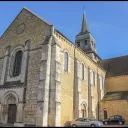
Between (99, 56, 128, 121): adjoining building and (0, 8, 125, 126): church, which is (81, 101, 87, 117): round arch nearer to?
(0, 8, 125, 126): church

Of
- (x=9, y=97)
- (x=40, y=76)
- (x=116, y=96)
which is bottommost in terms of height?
(x=9, y=97)

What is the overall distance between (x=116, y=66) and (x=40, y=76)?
22.5 meters

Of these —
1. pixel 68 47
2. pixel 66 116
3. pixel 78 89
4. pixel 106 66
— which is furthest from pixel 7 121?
pixel 106 66

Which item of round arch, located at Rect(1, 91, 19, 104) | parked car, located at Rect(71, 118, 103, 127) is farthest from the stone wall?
round arch, located at Rect(1, 91, 19, 104)

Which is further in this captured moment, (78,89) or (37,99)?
(78,89)

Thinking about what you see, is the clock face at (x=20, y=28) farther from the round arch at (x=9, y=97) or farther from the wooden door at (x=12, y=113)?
the wooden door at (x=12, y=113)

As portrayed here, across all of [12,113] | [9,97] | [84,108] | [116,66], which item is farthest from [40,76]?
[116,66]

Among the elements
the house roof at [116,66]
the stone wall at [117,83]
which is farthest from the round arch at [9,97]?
the house roof at [116,66]

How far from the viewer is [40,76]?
2042 centimetres

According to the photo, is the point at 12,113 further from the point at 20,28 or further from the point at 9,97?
the point at 20,28

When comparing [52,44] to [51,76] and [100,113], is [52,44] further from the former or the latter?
[100,113]

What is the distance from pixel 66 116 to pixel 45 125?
3.77 meters

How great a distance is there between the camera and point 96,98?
31.4m

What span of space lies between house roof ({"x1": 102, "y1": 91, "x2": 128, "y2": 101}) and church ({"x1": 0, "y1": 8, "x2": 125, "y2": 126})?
468 cm
